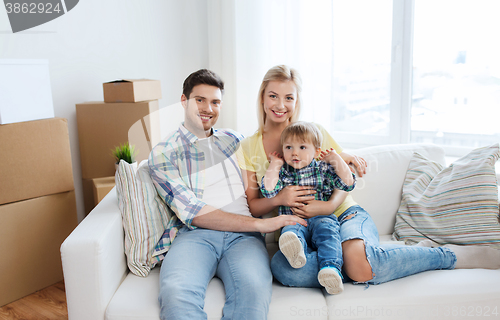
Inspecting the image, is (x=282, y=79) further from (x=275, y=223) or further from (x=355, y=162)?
(x=275, y=223)

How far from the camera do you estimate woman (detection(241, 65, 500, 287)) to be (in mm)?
1371

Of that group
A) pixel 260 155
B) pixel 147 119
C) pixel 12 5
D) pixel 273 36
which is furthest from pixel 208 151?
pixel 273 36

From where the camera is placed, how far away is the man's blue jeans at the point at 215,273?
3.94 feet

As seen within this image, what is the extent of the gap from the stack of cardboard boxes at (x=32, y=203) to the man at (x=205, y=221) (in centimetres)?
65

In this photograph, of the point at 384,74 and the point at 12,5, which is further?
the point at 384,74

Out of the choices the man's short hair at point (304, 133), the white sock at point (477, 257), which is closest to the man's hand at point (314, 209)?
the man's short hair at point (304, 133)

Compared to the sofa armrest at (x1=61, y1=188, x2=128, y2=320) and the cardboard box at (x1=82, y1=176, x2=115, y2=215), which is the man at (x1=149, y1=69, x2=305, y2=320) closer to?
the sofa armrest at (x1=61, y1=188, x2=128, y2=320)

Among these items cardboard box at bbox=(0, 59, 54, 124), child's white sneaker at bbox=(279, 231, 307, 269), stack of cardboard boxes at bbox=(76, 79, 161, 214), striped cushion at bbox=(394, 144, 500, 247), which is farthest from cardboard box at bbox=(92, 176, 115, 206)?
striped cushion at bbox=(394, 144, 500, 247)

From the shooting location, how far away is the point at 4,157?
1.77 meters

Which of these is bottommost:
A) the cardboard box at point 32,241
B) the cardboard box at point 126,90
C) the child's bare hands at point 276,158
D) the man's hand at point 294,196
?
the cardboard box at point 32,241

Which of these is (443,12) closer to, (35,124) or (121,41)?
(121,41)

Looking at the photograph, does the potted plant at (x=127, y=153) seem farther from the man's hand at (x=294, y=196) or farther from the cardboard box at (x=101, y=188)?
the man's hand at (x=294, y=196)

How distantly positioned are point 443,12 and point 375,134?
0.88 meters

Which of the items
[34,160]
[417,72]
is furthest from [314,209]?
[417,72]
